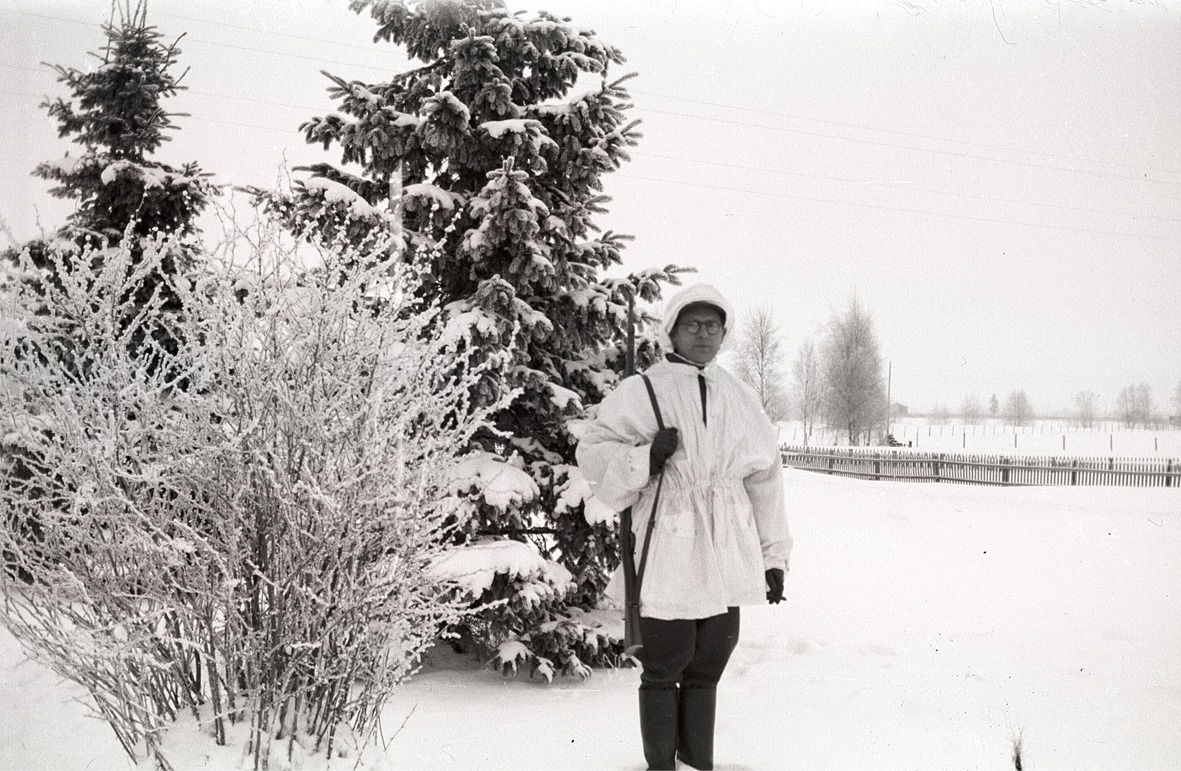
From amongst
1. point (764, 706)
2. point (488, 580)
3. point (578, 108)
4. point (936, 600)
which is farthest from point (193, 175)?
point (936, 600)

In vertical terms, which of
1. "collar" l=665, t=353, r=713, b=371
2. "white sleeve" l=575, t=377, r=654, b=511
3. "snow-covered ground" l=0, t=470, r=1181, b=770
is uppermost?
"collar" l=665, t=353, r=713, b=371

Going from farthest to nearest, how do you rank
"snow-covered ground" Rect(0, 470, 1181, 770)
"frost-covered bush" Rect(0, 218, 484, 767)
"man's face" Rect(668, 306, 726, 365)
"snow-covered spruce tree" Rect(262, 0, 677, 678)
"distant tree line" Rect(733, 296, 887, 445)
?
1. "distant tree line" Rect(733, 296, 887, 445)
2. "snow-covered spruce tree" Rect(262, 0, 677, 678)
3. "snow-covered ground" Rect(0, 470, 1181, 770)
4. "man's face" Rect(668, 306, 726, 365)
5. "frost-covered bush" Rect(0, 218, 484, 767)

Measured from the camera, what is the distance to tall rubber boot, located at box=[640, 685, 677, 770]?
2877 mm

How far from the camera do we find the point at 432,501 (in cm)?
306

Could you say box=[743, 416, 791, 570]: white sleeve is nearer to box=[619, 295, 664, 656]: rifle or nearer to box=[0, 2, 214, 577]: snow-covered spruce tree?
box=[619, 295, 664, 656]: rifle

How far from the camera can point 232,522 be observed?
2756mm

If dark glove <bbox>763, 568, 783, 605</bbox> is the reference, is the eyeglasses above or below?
above

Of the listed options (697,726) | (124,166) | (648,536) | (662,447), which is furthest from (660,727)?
(124,166)

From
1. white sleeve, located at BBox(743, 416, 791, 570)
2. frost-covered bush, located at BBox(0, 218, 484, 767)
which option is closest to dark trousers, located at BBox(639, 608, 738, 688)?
white sleeve, located at BBox(743, 416, 791, 570)

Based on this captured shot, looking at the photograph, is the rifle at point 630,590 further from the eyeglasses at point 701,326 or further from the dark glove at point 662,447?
the eyeglasses at point 701,326

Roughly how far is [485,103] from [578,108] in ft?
2.15

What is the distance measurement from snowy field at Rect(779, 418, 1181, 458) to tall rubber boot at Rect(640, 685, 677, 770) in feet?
46.3

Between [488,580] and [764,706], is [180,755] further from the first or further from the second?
[764,706]

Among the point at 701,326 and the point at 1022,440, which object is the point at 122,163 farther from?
the point at 1022,440
